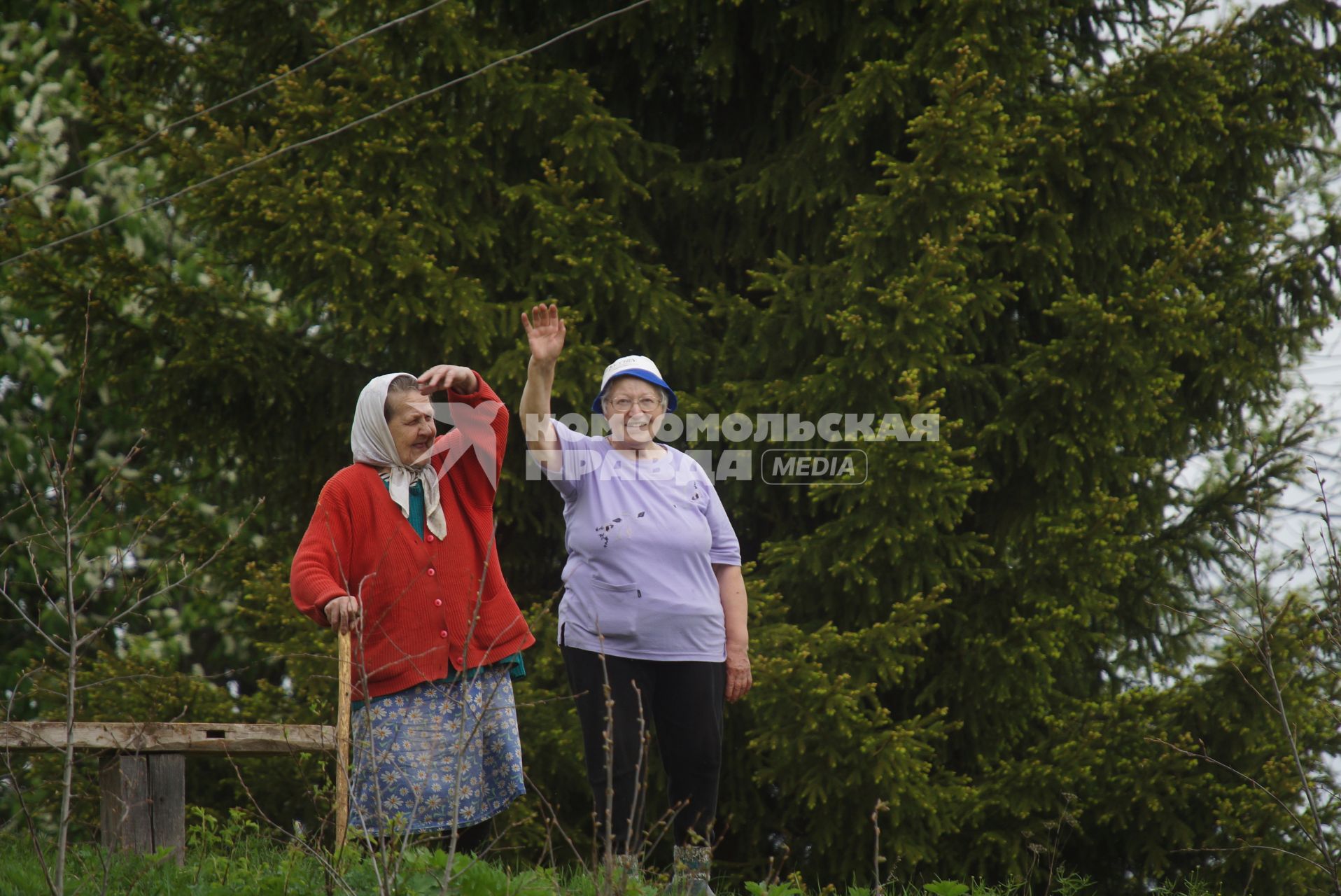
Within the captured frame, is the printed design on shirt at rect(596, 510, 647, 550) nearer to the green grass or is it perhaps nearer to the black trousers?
the black trousers

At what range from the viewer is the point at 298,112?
5879mm

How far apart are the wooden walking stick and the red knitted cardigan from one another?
0.11 meters

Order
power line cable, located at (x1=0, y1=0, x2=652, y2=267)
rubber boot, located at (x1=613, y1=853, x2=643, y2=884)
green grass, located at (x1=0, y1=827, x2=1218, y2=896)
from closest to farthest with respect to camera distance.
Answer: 1. rubber boot, located at (x1=613, y1=853, x2=643, y2=884)
2. green grass, located at (x1=0, y1=827, x2=1218, y2=896)
3. power line cable, located at (x1=0, y1=0, x2=652, y2=267)

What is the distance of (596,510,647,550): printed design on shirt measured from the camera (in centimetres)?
369

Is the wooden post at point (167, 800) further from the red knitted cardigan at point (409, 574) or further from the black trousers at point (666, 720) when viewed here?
the black trousers at point (666, 720)

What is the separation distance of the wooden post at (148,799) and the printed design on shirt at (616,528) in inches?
68.1

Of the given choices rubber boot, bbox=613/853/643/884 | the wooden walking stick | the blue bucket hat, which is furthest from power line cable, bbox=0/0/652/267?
rubber boot, bbox=613/853/643/884

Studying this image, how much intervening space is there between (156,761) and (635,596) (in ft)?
6.13

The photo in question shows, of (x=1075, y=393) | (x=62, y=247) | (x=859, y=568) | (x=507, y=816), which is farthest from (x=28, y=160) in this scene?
(x=1075, y=393)

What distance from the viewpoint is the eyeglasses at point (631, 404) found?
3.80 m

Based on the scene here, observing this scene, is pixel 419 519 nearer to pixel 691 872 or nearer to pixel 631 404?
pixel 631 404

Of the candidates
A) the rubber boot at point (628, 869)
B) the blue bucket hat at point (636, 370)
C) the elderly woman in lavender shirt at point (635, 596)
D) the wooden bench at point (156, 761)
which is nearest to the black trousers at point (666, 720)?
the elderly woman in lavender shirt at point (635, 596)

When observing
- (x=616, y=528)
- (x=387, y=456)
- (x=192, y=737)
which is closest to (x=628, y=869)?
(x=616, y=528)

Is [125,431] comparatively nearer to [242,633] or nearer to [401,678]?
[242,633]
